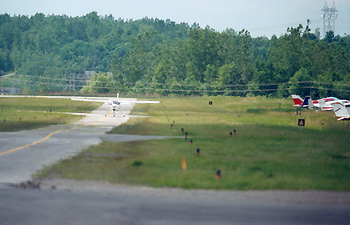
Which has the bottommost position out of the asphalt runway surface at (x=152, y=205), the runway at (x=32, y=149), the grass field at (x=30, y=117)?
the grass field at (x=30, y=117)

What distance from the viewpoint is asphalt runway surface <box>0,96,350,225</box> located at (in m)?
12.6

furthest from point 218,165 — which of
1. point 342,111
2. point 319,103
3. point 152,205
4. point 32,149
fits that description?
point 319,103

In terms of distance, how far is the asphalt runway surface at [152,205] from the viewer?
41.3ft

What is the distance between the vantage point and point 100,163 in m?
22.0

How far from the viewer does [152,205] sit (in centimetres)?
1415

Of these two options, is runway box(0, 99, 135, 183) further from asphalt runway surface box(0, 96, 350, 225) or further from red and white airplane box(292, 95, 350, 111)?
red and white airplane box(292, 95, 350, 111)

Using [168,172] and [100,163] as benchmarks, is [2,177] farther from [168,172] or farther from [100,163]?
[168,172]

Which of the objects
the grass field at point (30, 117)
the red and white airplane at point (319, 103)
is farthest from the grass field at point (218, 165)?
the red and white airplane at point (319, 103)

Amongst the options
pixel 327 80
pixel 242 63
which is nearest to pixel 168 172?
pixel 327 80

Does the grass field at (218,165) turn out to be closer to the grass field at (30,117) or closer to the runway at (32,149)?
the runway at (32,149)

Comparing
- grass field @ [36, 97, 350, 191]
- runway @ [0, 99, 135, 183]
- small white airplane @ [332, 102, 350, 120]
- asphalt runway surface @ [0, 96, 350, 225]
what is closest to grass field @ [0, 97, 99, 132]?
runway @ [0, 99, 135, 183]

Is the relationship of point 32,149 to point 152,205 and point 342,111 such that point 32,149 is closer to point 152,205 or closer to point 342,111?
point 152,205

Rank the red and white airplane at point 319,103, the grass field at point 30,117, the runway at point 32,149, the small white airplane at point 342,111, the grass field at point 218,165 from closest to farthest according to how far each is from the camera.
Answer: the grass field at point 218,165 < the runway at point 32,149 < the grass field at point 30,117 < the small white airplane at point 342,111 < the red and white airplane at point 319,103

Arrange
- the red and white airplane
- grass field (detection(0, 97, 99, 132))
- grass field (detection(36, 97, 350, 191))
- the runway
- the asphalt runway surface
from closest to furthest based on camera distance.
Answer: the asphalt runway surface < grass field (detection(36, 97, 350, 191)) < the runway < grass field (detection(0, 97, 99, 132)) < the red and white airplane
